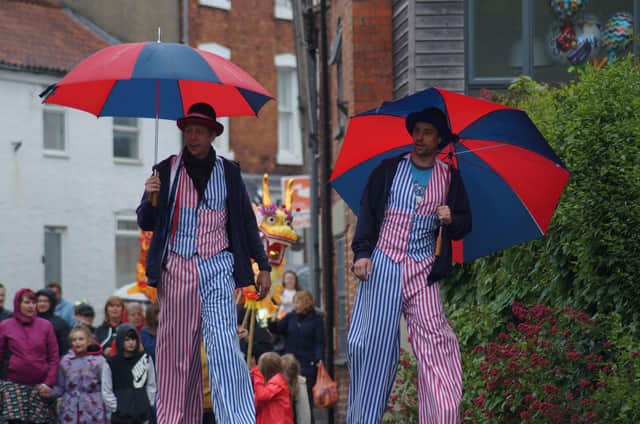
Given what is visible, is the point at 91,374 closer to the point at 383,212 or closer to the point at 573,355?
the point at 573,355

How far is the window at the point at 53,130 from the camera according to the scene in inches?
1208

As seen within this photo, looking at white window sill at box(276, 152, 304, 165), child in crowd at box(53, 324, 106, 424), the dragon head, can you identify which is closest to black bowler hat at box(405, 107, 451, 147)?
child in crowd at box(53, 324, 106, 424)

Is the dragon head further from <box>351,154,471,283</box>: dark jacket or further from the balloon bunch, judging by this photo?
<box>351,154,471,283</box>: dark jacket

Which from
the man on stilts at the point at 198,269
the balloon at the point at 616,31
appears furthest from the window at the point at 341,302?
the man on stilts at the point at 198,269

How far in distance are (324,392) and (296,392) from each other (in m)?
2.27

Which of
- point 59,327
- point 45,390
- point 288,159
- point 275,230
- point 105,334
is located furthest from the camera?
point 288,159

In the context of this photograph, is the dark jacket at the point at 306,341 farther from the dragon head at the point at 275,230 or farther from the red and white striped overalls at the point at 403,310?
the red and white striped overalls at the point at 403,310

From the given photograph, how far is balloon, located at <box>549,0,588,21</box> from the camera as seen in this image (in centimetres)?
1592

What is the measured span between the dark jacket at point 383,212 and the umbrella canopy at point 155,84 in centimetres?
98

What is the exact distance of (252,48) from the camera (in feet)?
117

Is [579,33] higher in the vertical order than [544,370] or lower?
higher

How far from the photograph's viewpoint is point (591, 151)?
30.7ft

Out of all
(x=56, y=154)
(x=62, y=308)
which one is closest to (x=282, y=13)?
(x=56, y=154)

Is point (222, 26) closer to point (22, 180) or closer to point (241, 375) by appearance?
point (22, 180)
